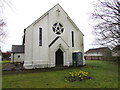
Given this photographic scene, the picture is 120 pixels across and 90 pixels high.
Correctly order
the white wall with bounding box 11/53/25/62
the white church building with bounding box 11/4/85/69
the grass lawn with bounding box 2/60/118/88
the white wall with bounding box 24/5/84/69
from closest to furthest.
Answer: the grass lawn with bounding box 2/60/118/88 → the white wall with bounding box 24/5/84/69 → the white church building with bounding box 11/4/85/69 → the white wall with bounding box 11/53/25/62

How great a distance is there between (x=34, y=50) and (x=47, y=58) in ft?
7.99

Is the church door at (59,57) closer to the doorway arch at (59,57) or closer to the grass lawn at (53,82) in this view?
the doorway arch at (59,57)

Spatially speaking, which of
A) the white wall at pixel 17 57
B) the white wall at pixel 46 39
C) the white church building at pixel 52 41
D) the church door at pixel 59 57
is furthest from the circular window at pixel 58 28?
the white wall at pixel 17 57

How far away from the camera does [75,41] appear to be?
19375 millimetres

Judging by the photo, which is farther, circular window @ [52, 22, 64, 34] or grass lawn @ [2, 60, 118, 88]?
circular window @ [52, 22, 64, 34]

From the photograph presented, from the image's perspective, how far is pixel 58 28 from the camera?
1819cm

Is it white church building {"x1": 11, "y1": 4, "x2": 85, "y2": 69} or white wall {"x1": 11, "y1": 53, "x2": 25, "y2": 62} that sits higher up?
white church building {"x1": 11, "y1": 4, "x2": 85, "y2": 69}

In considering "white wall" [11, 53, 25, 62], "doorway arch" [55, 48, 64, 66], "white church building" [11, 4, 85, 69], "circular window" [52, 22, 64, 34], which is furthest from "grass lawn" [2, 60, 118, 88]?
"white wall" [11, 53, 25, 62]

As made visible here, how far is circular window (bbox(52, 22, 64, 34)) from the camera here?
58.8 feet

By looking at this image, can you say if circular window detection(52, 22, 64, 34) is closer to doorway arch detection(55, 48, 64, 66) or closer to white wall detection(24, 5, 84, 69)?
white wall detection(24, 5, 84, 69)

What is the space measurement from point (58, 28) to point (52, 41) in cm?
271

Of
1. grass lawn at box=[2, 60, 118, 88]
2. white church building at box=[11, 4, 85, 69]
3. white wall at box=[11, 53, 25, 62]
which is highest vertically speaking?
white church building at box=[11, 4, 85, 69]

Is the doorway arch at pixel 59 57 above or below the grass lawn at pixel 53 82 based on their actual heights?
above

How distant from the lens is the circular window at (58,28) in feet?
58.8
